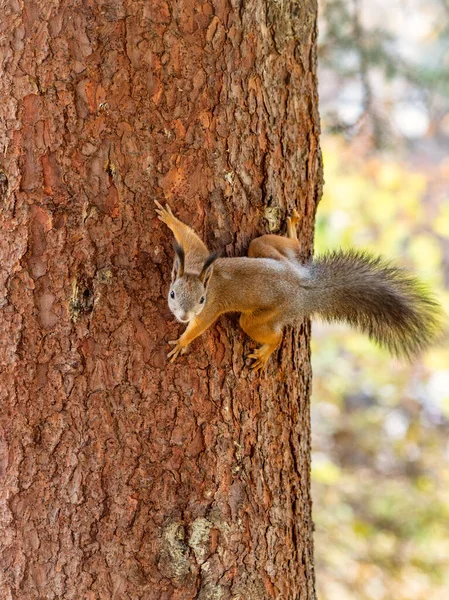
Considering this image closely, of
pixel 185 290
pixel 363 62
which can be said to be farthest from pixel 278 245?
pixel 363 62

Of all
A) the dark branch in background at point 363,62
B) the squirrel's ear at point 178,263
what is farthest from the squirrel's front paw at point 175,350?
the dark branch in background at point 363,62

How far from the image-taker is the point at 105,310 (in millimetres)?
1552

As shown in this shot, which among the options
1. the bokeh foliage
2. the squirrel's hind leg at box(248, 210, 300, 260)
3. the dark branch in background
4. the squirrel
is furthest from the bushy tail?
the bokeh foliage

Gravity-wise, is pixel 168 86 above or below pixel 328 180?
below

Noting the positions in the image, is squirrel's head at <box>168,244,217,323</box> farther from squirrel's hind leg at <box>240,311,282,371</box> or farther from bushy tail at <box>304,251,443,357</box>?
bushy tail at <box>304,251,443,357</box>

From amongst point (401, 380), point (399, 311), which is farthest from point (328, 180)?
point (399, 311)

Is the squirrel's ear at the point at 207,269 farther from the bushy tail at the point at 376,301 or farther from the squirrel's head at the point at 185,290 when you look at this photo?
the bushy tail at the point at 376,301

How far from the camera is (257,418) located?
5.55 ft

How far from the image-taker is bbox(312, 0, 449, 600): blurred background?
371 cm

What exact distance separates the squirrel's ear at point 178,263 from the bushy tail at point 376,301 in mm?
511

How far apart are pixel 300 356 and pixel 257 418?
0.27 metres

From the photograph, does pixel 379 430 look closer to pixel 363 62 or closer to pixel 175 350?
pixel 363 62

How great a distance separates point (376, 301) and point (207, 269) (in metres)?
0.60

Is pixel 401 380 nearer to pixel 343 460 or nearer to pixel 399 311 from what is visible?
pixel 343 460
